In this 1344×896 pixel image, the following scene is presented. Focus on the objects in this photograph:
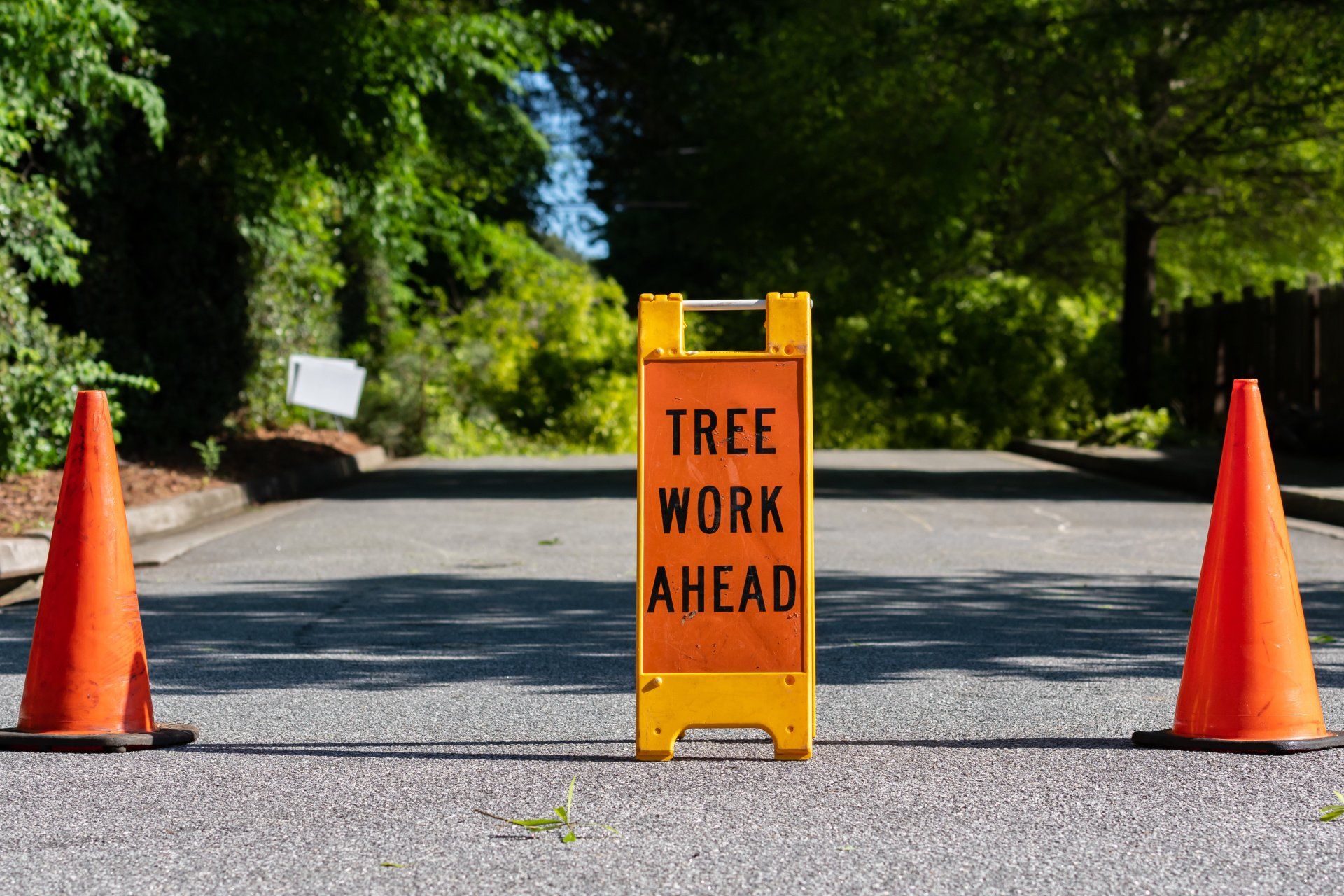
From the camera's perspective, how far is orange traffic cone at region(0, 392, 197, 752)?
4.65 metres

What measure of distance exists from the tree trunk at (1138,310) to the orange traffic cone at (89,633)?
66.6 feet

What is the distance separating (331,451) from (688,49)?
35.2 ft

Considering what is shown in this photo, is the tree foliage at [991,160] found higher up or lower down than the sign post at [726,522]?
higher up

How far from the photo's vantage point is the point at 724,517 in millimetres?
4531

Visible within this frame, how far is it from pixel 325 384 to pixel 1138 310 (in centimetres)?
1185

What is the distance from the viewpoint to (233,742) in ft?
15.6

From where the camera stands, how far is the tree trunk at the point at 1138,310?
76.9ft

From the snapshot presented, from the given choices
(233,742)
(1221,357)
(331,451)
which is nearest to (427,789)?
(233,742)

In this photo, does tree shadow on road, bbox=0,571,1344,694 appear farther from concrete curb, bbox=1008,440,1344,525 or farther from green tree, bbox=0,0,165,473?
green tree, bbox=0,0,165,473

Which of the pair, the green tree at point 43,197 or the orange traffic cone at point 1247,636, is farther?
the green tree at point 43,197

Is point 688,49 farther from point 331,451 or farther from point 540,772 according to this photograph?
point 540,772

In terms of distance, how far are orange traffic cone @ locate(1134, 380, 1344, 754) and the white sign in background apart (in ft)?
50.2

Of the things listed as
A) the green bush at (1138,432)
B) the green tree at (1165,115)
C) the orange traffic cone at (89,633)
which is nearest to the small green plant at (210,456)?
the green tree at (1165,115)

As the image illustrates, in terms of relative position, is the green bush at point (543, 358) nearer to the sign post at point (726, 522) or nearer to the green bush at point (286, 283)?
the green bush at point (286, 283)
